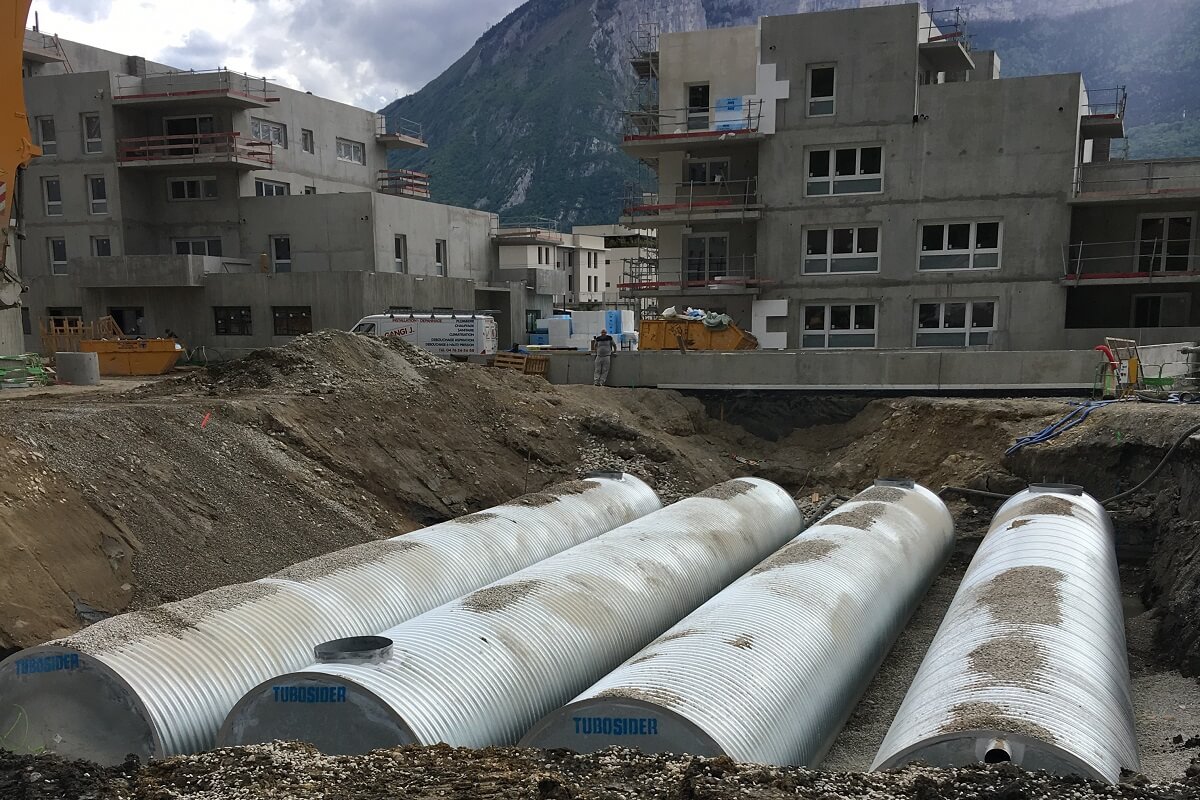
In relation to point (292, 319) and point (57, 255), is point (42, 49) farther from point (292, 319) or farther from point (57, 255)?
point (292, 319)

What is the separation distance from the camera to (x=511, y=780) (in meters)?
5.46

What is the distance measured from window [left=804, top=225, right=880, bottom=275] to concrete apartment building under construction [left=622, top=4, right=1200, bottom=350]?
5cm

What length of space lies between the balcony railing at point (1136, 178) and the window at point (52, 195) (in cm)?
4452

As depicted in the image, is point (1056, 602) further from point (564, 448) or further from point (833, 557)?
point (564, 448)

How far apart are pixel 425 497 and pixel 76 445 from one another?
19.7ft

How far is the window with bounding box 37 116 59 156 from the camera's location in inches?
1657

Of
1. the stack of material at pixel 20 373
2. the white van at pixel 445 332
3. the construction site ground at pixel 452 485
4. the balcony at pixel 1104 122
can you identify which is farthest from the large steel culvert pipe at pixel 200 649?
the balcony at pixel 1104 122

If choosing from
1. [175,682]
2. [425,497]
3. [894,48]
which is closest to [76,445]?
[425,497]

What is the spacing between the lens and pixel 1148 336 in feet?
97.6

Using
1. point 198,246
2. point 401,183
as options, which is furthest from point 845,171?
point 198,246

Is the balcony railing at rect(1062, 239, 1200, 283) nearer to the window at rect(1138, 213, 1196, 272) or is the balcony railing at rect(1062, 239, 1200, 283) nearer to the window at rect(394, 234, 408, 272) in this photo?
the window at rect(1138, 213, 1196, 272)

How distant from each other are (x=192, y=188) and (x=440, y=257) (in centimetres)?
1249

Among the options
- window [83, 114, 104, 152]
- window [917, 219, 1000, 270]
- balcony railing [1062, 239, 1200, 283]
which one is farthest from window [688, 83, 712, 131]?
window [83, 114, 104, 152]

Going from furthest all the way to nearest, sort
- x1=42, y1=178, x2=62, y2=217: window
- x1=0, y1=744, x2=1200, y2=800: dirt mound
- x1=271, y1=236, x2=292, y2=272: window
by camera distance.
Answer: x1=42, y1=178, x2=62, y2=217: window < x1=271, y1=236, x2=292, y2=272: window < x1=0, y1=744, x2=1200, y2=800: dirt mound
